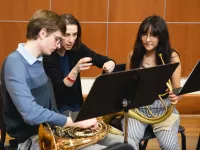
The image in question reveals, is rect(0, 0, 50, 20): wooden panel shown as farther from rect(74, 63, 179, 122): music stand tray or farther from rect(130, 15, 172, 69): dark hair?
rect(74, 63, 179, 122): music stand tray

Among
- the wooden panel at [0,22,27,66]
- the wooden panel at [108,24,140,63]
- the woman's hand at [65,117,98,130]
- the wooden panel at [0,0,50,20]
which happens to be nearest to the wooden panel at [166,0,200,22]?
the wooden panel at [108,24,140,63]

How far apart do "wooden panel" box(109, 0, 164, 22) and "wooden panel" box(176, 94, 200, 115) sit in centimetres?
93

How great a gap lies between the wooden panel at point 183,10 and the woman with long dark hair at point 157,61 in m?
1.18

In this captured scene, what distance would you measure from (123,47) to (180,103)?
2.70 ft

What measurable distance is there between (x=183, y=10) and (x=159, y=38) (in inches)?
51.1

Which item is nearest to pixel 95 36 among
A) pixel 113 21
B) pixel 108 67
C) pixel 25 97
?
pixel 113 21

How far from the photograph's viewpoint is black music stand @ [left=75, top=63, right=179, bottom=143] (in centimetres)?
157

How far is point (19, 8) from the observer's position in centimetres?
337

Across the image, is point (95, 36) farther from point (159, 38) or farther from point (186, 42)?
point (159, 38)

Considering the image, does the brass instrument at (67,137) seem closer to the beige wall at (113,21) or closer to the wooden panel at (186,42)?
the beige wall at (113,21)

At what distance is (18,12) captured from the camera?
Answer: 3.37 m

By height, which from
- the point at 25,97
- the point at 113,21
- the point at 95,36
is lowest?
the point at 25,97

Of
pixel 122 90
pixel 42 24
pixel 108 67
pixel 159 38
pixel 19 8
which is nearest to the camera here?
pixel 122 90

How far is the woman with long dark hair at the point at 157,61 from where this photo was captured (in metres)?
2.32
